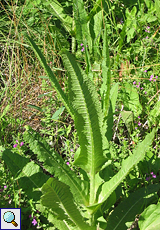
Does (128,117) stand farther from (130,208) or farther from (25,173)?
(25,173)

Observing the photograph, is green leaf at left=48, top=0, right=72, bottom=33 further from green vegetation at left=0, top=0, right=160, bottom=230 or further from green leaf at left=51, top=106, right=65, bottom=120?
green leaf at left=51, top=106, right=65, bottom=120

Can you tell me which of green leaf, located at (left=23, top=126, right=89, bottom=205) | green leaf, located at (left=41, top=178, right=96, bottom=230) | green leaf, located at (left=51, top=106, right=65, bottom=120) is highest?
green leaf, located at (left=51, top=106, right=65, bottom=120)

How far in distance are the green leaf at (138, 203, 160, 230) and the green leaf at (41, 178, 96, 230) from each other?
0.36m

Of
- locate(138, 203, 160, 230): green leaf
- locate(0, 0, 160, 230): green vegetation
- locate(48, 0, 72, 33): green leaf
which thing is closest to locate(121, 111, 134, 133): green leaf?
locate(0, 0, 160, 230): green vegetation

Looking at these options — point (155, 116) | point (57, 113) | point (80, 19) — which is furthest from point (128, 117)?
point (80, 19)

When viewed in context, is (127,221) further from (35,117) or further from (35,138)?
(35,117)

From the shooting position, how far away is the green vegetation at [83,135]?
1.20m

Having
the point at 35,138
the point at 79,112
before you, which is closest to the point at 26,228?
the point at 35,138

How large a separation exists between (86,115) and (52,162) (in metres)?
0.30

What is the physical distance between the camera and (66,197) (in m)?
1.25

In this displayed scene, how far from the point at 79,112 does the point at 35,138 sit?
280 mm

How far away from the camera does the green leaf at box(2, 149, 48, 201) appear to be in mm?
1540

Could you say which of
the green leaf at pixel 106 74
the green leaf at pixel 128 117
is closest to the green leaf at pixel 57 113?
the green leaf at pixel 128 117

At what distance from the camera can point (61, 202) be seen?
125cm
